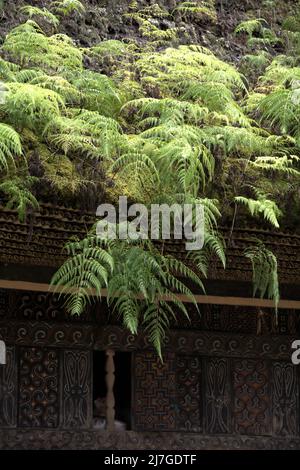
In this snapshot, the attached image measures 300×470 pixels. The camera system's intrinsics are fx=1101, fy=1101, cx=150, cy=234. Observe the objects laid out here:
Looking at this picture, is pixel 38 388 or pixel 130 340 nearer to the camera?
pixel 38 388

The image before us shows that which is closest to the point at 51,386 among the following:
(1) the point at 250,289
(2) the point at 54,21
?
(1) the point at 250,289

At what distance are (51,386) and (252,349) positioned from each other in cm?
156

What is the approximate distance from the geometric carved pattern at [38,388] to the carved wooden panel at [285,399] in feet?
5.54

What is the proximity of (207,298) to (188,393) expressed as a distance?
2.40 ft

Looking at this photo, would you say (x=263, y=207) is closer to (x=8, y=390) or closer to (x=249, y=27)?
(x=8, y=390)

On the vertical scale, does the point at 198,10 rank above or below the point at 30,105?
above

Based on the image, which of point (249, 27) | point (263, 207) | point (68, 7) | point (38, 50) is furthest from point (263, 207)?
point (249, 27)

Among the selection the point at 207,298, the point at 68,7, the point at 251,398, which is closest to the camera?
the point at 207,298

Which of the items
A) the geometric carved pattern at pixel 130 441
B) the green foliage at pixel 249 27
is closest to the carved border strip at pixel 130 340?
the geometric carved pattern at pixel 130 441

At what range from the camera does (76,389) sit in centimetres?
742

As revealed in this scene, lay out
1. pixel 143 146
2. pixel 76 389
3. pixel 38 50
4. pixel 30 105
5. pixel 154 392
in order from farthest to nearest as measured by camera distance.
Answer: pixel 38 50 < pixel 154 392 < pixel 76 389 < pixel 143 146 < pixel 30 105

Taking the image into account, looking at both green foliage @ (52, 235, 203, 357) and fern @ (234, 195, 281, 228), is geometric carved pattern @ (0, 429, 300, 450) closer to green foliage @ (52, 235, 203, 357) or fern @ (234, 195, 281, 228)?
green foliage @ (52, 235, 203, 357)

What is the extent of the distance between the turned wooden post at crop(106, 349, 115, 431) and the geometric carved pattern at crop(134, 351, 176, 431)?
0.17 metres

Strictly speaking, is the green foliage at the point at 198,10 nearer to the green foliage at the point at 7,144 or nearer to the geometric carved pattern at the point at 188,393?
the geometric carved pattern at the point at 188,393
